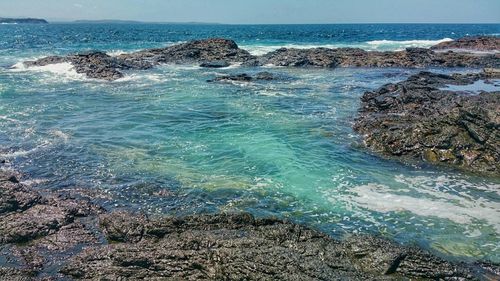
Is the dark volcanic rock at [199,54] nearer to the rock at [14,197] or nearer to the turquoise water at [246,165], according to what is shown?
the turquoise water at [246,165]

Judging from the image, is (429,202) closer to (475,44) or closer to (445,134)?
(445,134)

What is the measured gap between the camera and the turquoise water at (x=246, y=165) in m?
12.6

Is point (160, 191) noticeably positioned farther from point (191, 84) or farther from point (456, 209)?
point (191, 84)

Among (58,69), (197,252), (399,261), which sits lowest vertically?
(399,261)

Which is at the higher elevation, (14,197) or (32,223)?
(14,197)

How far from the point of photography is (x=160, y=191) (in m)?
14.0

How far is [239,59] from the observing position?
53.6 meters

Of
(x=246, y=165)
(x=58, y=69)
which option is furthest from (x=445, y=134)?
(x=58, y=69)

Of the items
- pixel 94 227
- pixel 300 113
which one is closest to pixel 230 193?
pixel 94 227

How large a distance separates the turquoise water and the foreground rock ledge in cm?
167

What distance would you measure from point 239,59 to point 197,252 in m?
46.1

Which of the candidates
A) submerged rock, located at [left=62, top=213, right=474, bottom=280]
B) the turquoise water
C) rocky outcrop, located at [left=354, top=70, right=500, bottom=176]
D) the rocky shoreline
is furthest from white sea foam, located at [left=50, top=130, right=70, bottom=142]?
the rocky shoreline

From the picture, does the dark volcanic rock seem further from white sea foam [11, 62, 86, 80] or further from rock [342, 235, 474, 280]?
rock [342, 235, 474, 280]

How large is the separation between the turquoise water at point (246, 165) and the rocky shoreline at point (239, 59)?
48.2 ft
